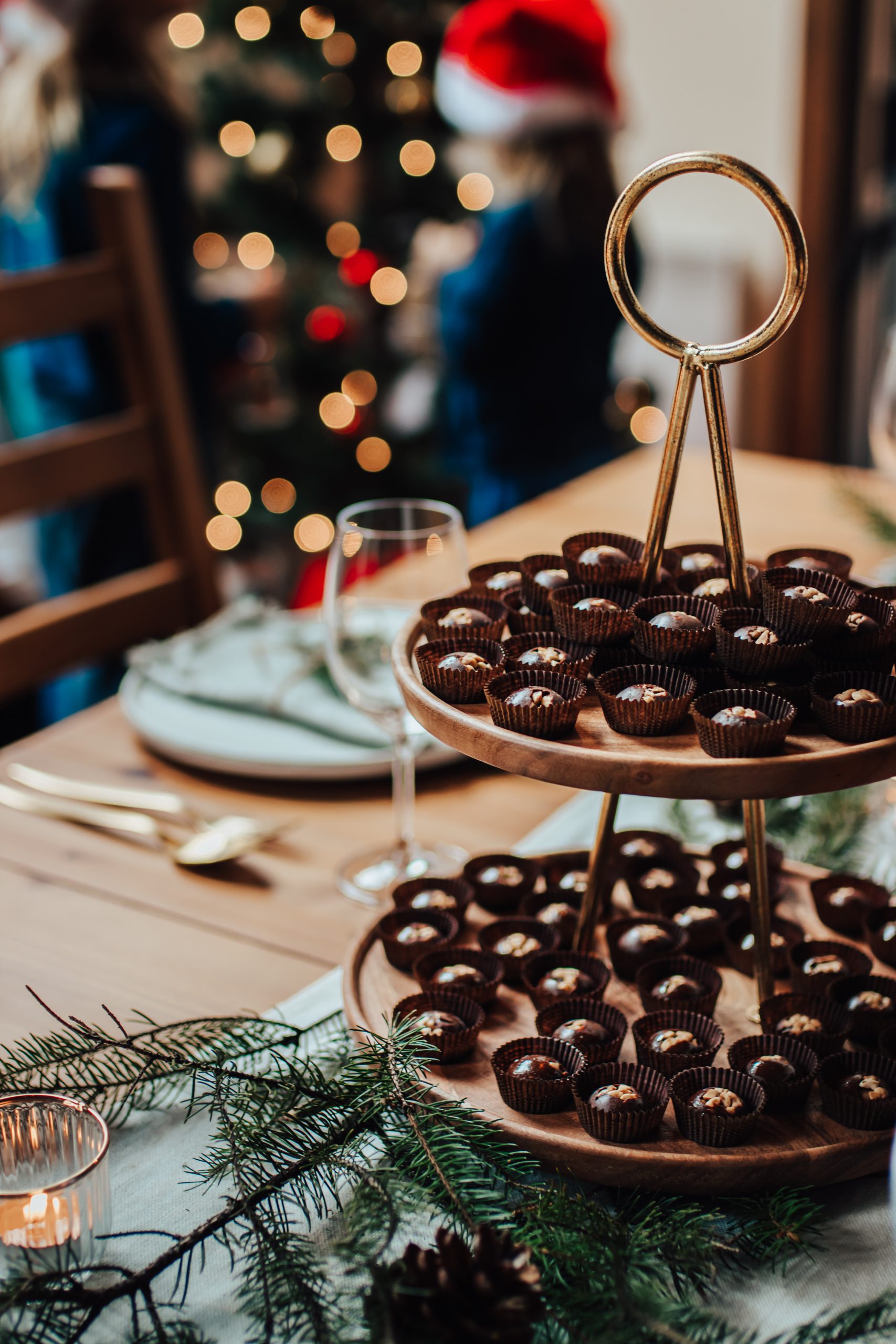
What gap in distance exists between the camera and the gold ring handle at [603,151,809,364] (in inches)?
20.4

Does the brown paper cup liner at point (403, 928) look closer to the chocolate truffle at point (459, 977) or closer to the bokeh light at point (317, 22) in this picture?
the chocolate truffle at point (459, 977)

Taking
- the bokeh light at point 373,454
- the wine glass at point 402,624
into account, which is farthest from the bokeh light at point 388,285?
the wine glass at point 402,624

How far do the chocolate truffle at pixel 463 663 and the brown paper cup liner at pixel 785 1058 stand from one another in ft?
0.66

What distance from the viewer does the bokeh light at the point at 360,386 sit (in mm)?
3205

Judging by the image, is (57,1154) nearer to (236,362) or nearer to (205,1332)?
(205,1332)

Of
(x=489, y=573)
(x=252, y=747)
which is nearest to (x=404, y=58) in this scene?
(x=252, y=747)

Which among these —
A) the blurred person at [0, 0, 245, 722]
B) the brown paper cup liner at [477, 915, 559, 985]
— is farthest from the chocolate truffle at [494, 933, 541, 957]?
the blurred person at [0, 0, 245, 722]

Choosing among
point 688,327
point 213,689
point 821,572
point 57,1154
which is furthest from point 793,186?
point 57,1154

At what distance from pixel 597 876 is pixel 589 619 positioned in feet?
0.50

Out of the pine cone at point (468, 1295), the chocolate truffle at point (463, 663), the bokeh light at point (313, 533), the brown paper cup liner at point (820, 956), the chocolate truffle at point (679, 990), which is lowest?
the bokeh light at point (313, 533)

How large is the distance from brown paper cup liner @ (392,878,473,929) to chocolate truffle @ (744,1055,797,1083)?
0.64ft

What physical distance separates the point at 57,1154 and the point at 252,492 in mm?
2892

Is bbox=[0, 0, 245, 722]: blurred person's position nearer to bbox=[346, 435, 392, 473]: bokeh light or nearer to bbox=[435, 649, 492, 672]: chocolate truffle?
bbox=[346, 435, 392, 473]: bokeh light

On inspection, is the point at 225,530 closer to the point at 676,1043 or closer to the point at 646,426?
the point at 646,426
